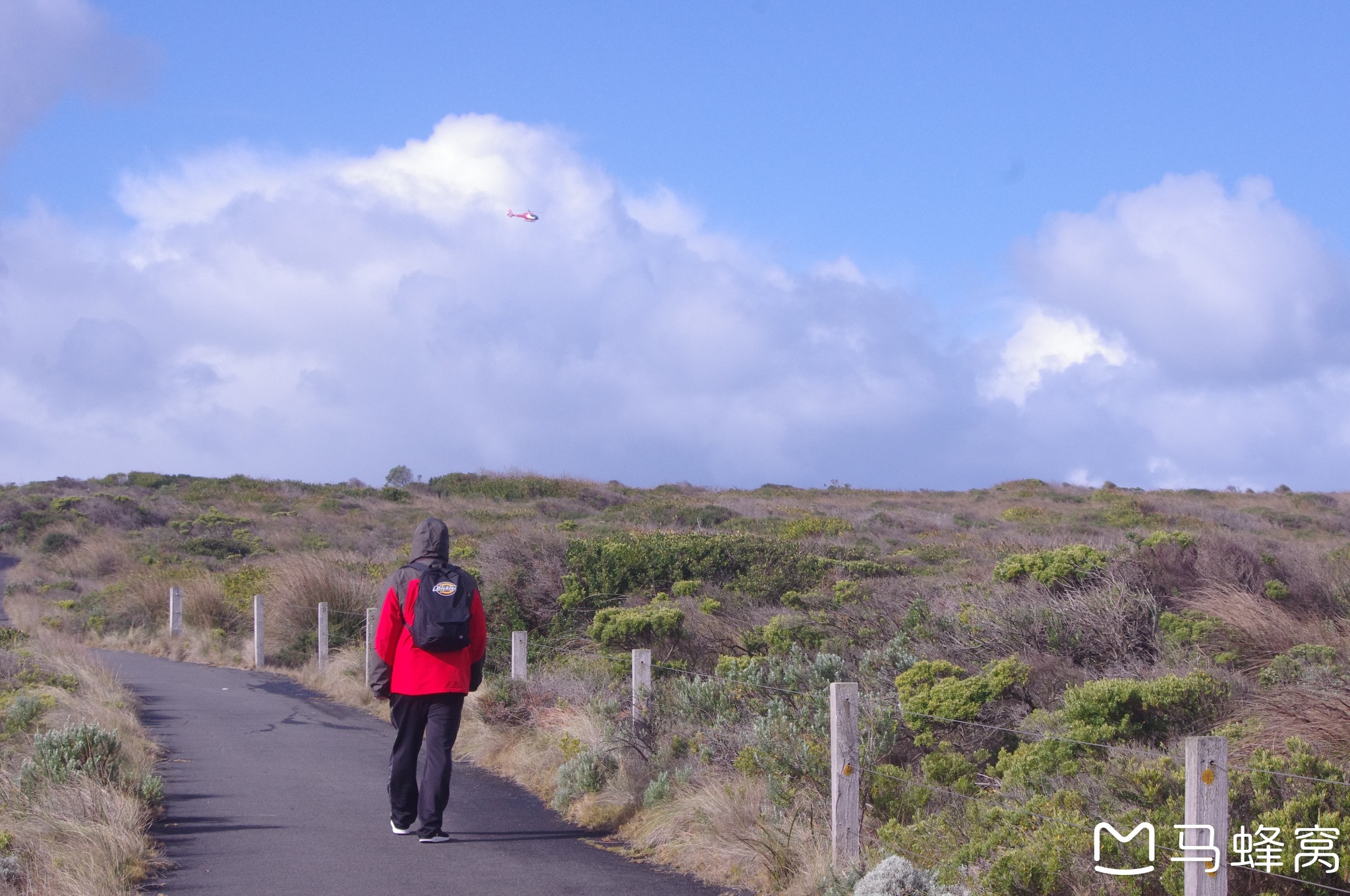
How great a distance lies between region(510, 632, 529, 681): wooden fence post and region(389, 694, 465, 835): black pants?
163 inches

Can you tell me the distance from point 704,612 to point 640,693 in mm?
4156

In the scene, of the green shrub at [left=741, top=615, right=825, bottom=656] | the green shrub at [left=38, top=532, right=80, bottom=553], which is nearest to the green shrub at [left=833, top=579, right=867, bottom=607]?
the green shrub at [left=741, top=615, right=825, bottom=656]

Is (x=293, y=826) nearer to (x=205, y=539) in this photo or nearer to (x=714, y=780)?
(x=714, y=780)

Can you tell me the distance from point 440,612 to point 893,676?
3.85m

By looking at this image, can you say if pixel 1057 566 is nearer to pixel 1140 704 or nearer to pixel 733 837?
pixel 1140 704

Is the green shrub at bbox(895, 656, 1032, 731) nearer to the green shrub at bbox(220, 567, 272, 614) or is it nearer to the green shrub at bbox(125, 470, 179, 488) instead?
the green shrub at bbox(220, 567, 272, 614)

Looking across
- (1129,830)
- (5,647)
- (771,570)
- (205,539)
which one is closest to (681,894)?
(1129,830)

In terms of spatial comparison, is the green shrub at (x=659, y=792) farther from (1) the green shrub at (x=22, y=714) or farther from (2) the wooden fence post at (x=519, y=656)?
(1) the green shrub at (x=22, y=714)

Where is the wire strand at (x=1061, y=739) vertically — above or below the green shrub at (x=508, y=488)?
below

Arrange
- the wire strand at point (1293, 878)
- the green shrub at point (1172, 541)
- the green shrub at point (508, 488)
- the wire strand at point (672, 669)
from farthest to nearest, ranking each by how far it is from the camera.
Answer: the green shrub at point (508, 488) → the green shrub at point (1172, 541) → the wire strand at point (672, 669) → the wire strand at point (1293, 878)

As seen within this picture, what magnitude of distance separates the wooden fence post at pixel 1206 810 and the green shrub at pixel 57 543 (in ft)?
120

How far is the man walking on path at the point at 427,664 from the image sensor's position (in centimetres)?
699

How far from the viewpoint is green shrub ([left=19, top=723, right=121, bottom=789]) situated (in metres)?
7.20

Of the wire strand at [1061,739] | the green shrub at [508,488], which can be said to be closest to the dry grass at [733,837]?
the wire strand at [1061,739]
